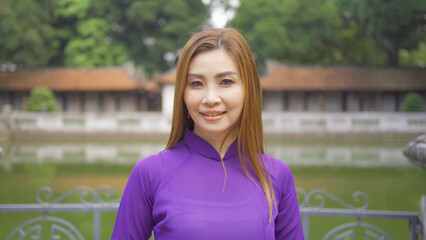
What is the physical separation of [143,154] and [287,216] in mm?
11282

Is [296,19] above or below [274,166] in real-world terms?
above

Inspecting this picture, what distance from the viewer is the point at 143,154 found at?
12414 mm

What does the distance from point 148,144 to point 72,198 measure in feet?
27.1

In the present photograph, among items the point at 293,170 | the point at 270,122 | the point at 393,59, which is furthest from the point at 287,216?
the point at 393,59

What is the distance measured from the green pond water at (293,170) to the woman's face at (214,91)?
3.50 meters

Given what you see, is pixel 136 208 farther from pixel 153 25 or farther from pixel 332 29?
pixel 332 29

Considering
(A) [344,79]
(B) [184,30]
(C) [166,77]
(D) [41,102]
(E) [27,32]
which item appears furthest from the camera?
(A) [344,79]

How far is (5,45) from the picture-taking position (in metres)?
19.5

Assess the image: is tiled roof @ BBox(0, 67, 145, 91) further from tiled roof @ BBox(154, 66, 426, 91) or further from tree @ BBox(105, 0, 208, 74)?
tree @ BBox(105, 0, 208, 74)

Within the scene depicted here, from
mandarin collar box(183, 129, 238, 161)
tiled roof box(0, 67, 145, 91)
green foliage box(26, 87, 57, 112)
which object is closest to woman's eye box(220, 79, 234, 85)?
mandarin collar box(183, 129, 238, 161)

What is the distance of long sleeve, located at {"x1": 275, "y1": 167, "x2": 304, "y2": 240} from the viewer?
1397 mm

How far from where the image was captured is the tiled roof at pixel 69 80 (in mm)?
21344

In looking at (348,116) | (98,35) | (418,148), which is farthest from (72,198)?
(98,35)

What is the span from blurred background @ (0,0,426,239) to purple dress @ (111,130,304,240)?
19.5 ft
